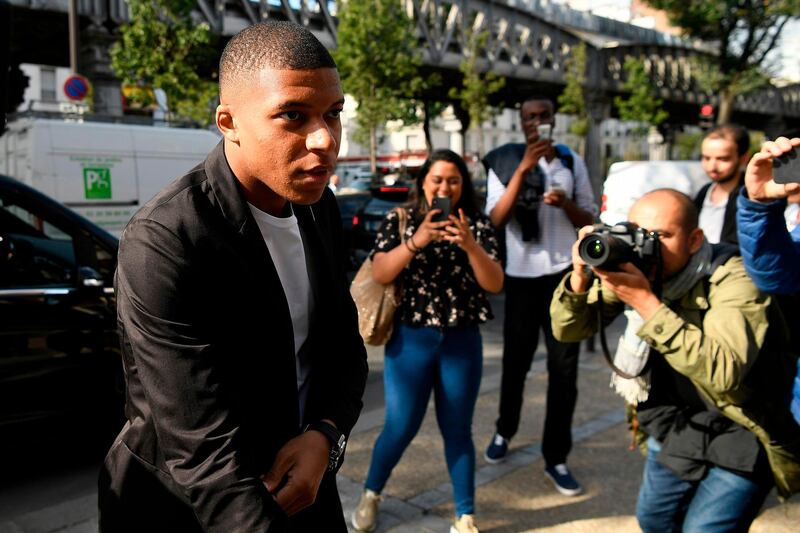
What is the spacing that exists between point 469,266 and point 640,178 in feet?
16.2

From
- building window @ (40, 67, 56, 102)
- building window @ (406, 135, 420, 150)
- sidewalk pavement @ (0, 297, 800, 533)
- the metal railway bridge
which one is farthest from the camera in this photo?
building window @ (406, 135, 420, 150)

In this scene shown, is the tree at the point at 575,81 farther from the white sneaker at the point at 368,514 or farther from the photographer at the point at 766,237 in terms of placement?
the photographer at the point at 766,237

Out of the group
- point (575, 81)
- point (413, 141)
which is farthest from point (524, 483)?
point (413, 141)

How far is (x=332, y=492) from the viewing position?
190 centimetres

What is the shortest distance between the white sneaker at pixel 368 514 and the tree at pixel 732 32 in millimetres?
26623

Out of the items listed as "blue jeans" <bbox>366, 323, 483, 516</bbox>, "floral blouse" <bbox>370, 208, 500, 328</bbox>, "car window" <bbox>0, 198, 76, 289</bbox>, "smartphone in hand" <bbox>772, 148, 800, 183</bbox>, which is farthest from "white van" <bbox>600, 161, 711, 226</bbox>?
"smartphone in hand" <bbox>772, 148, 800, 183</bbox>

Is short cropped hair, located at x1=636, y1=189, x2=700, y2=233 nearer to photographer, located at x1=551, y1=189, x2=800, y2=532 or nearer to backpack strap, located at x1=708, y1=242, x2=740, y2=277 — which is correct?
photographer, located at x1=551, y1=189, x2=800, y2=532

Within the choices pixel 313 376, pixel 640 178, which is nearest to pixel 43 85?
pixel 640 178

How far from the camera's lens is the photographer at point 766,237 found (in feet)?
7.22

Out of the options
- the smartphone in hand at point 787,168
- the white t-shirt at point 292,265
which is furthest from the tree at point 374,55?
the white t-shirt at point 292,265

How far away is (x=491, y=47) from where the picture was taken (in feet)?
106

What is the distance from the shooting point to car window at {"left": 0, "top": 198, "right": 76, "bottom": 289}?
413 cm

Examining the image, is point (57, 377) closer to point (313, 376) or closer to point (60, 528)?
point (60, 528)

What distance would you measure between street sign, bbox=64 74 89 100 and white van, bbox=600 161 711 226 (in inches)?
342
